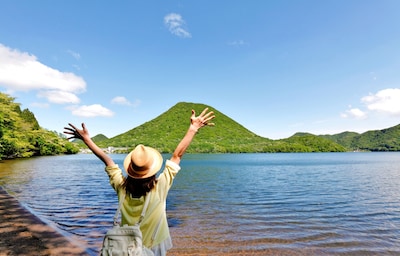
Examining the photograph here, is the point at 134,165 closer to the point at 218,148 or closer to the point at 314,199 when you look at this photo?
the point at 314,199

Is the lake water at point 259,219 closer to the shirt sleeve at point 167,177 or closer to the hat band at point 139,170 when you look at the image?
the shirt sleeve at point 167,177

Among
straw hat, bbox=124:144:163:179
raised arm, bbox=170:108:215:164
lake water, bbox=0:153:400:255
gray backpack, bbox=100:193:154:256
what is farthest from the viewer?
lake water, bbox=0:153:400:255

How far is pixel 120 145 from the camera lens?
187 metres

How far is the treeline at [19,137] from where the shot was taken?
1855 inches

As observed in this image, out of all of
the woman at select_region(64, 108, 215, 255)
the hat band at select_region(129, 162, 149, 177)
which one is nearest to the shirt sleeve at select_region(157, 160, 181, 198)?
the woman at select_region(64, 108, 215, 255)

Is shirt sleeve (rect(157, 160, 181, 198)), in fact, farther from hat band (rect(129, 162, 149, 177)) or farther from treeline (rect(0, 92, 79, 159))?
treeline (rect(0, 92, 79, 159))

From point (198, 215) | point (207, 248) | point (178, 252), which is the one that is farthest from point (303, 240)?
point (198, 215)

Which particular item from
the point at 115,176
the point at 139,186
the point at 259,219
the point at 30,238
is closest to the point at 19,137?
the point at 30,238

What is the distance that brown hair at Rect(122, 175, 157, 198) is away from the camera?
2662 mm

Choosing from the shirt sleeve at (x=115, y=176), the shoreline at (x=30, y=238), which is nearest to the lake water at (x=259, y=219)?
the shoreline at (x=30, y=238)

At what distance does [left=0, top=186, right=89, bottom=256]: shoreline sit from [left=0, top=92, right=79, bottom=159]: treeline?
130 ft

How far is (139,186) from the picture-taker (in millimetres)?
2662

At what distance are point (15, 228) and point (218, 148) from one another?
502ft

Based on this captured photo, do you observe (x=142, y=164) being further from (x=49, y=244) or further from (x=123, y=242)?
(x=49, y=244)
